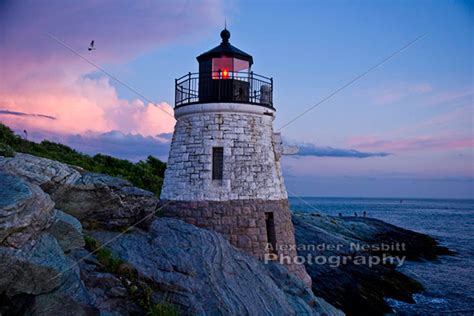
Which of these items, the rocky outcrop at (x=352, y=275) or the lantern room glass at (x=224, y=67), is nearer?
the lantern room glass at (x=224, y=67)

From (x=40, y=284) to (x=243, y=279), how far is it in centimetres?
461

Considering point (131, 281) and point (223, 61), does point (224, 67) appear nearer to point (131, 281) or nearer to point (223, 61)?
point (223, 61)

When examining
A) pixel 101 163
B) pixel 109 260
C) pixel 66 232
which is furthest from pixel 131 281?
pixel 101 163

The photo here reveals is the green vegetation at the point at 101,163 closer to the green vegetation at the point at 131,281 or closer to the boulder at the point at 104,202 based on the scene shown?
the boulder at the point at 104,202

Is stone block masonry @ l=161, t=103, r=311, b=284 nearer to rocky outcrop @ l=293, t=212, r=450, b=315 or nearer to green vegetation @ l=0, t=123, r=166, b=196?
green vegetation @ l=0, t=123, r=166, b=196

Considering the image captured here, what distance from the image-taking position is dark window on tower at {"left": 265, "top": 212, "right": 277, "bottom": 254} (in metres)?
12.1

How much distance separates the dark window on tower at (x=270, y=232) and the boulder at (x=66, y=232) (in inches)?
244

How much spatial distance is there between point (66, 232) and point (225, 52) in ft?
24.6

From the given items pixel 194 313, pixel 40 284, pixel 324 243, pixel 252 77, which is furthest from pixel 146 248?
pixel 324 243

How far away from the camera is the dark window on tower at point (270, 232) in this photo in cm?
1207

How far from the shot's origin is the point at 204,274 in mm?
8484

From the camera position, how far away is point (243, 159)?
1190 centimetres

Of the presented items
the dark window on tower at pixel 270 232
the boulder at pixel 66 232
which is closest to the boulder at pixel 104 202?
the boulder at pixel 66 232

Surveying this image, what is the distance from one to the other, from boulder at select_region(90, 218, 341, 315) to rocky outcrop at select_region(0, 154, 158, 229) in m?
0.37
